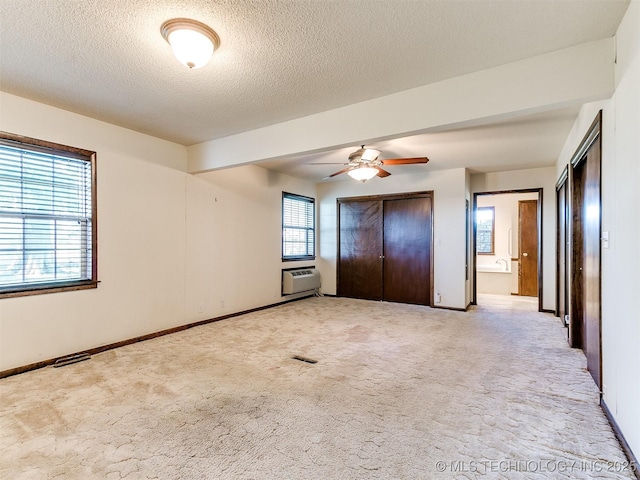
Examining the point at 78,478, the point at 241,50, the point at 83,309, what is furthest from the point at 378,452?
the point at 83,309

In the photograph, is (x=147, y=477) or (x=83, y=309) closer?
(x=147, y=477)

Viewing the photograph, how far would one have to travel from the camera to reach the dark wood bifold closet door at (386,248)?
6.07 meters

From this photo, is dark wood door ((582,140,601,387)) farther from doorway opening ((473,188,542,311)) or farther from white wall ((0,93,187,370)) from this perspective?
white wall ((0,93,187,370))

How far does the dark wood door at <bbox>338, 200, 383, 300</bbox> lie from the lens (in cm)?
658

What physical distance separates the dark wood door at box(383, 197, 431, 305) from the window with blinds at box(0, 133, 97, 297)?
482 cm

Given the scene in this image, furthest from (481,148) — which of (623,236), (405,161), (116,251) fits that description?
(116,251)

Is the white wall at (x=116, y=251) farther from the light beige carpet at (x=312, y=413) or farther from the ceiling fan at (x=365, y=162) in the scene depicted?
the ceiling fan at (x=365, y=162)

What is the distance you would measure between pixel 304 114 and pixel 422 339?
2.97m

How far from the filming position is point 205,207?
15.7 feet

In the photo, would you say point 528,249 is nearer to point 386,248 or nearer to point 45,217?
point 386,248

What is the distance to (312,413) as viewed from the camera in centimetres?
228

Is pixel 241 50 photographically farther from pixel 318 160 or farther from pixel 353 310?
pixel 353 310

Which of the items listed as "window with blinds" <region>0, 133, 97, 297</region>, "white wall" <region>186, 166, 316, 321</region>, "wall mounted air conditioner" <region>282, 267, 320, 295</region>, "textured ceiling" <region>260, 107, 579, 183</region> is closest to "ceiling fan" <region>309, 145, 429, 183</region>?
"textured ceiling" <region>260, 107, 579, 183</region>

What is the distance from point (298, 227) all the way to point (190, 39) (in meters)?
4.90
